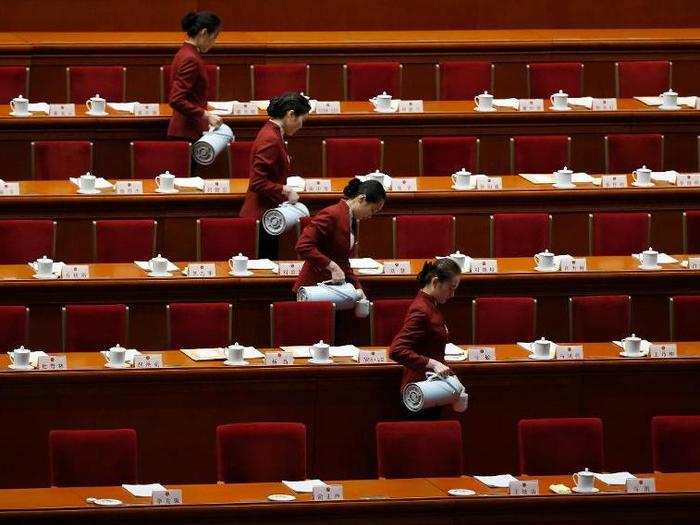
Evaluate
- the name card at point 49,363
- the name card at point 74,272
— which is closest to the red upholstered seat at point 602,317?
the name card at point 74,272

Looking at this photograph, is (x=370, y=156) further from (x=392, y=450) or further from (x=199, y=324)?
(x=392, y=450)

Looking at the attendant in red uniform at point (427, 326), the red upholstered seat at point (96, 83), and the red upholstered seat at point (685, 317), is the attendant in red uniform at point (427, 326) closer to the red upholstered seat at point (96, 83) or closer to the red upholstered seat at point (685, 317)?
the red upholstered seat at point (685, 317)

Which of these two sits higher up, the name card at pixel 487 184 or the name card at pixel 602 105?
the name card at pixel 602 105

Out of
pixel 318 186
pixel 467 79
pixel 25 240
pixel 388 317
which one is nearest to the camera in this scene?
pixel 388 317

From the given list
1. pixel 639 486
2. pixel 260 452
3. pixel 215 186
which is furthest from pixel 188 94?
pixel 639 486

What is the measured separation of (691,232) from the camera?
954cm

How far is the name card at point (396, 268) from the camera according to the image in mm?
8773

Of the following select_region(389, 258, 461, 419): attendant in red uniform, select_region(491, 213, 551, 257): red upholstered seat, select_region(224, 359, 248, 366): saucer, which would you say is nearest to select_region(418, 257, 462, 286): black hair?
select_region(389, 258, 461, 419): attendant in red uniform

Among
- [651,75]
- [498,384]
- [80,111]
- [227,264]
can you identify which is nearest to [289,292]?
[227,264]

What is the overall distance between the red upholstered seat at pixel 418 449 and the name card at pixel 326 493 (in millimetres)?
504

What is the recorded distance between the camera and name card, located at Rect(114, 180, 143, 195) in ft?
30.6

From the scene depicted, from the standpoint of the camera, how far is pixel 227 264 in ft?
28.9

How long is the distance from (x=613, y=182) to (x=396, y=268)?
63.2 inches

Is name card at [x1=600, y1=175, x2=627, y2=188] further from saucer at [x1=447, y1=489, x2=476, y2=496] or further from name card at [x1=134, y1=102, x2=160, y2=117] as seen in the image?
saucer at [x1=447, y1=489, x2=476, y2=496]
